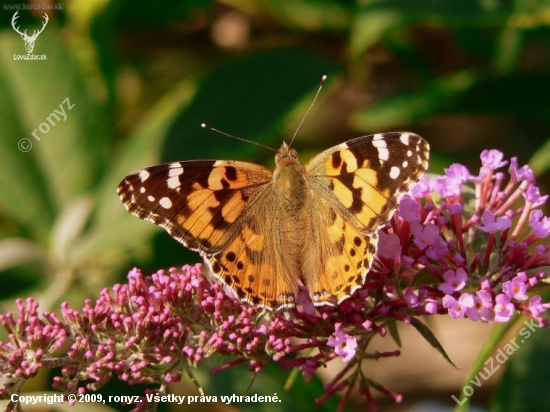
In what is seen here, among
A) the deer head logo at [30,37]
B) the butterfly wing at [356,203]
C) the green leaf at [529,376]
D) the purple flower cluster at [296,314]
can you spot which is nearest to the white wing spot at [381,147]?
the butterfly wing at [356,203]

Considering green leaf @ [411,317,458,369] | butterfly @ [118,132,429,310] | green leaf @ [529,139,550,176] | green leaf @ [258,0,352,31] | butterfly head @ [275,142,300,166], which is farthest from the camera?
green leaf @ [258,0,352,31]

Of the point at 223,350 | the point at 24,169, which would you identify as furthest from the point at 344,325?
the point at 24,169

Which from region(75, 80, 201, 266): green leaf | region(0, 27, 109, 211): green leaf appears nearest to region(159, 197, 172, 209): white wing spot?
region(75, 80, 201, 266): green leaf

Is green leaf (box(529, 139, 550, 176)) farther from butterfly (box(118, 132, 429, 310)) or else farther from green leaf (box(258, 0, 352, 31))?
green leaf (box(258, 0, 352, 31))

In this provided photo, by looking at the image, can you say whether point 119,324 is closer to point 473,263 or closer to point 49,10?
point 473,263

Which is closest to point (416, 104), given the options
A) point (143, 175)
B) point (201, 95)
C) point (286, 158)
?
point (201, 95)

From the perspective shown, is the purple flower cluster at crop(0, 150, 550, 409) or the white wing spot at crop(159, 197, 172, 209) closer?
the purple flower cluster at crop(0, 150, 550, 409)

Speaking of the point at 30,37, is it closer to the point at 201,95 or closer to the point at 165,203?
the point at 201,95

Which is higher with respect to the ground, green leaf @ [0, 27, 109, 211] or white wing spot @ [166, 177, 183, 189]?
green leaf @ [0, 27, 109, 211]
